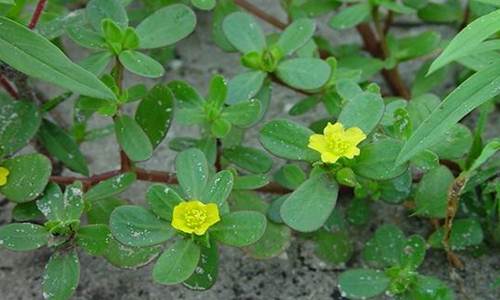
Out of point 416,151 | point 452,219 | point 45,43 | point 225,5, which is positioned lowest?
point 452,219

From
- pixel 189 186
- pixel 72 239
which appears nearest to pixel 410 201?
pixel 189 186

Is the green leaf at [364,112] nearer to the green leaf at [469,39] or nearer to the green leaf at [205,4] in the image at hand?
the green leaf at [469,39]

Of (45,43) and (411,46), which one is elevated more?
(45,43)

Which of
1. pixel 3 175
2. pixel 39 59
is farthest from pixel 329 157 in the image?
pixel 3 175

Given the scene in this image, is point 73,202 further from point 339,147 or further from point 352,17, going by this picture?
point 352,17

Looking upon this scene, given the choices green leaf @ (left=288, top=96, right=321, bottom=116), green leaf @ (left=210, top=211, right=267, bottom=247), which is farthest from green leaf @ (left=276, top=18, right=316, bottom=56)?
green leaf @ (left=210, top=211, right=267, bottom=247)

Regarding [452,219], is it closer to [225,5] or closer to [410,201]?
[410,201]
